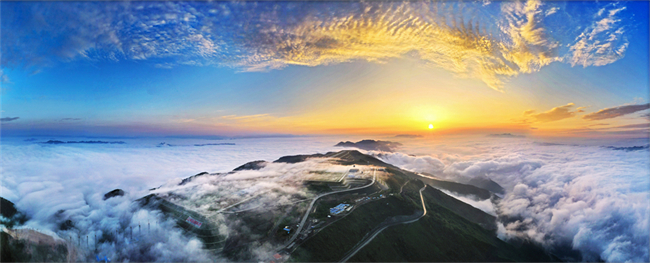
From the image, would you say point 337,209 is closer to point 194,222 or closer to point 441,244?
point 441,244

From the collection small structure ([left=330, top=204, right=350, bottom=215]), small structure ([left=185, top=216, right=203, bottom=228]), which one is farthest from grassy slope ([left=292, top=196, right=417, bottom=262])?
small structure ([left=185, top=216, right=203, bottom=228])

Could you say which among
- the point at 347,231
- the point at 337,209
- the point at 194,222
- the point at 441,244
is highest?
the point at 194,222

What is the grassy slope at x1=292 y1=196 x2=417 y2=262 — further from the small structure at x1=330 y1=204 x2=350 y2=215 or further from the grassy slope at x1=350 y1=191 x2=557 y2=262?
the grassy slope at x1=350 y1=191 x2=557 y2=262

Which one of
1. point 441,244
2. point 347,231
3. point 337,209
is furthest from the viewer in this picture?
point 441,244

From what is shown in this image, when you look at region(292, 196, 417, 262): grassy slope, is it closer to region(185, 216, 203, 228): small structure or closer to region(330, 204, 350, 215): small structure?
region(330, 204, 350, 215): small structure

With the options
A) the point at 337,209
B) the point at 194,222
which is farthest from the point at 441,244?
the point at 194,222

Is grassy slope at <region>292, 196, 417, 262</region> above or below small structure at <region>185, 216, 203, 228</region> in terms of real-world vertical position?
below

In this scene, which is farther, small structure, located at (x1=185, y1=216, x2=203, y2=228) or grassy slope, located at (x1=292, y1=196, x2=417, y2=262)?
small structure, located at (x1=185, y1=216, x2=203, y2=228)

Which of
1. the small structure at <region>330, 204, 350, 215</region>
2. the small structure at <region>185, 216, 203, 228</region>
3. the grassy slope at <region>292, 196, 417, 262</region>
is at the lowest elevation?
the grassy slope at <region>292, 196, 417, 262</region>

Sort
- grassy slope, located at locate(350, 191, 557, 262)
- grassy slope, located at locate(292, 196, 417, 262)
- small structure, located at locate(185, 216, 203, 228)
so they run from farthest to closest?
grassy slope, located at locate(350, 191, 557, 262)
small structure, located at locate(185, 216, 203, 228)
grassy slope, located at locate(292, 196, 417, 262)

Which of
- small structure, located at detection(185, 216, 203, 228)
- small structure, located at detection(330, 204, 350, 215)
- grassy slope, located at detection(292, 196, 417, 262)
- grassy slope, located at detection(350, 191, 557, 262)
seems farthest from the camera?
small structure, located at detection(330, 204, 350, 215)

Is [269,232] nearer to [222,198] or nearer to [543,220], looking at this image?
[222,198]
